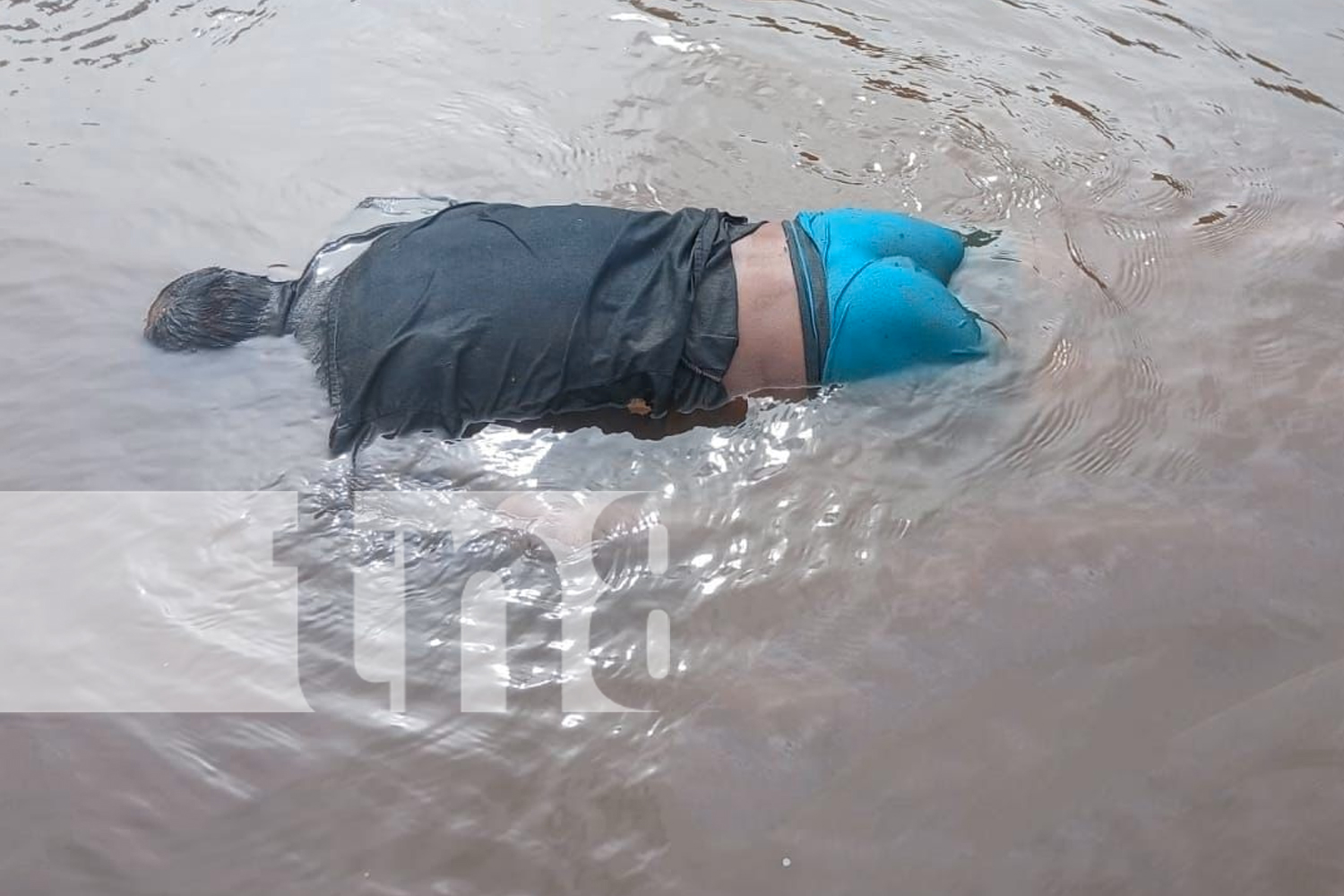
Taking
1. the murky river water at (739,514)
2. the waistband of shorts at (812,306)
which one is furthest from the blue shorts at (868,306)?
the murky river water at (739,514)

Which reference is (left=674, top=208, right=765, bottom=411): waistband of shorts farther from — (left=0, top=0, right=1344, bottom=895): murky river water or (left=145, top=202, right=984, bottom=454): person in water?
(left=0, top=0, right=1344, bottom=895): murky river water

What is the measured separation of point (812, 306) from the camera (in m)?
2.76

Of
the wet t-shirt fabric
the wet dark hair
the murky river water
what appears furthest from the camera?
the wet dark hair

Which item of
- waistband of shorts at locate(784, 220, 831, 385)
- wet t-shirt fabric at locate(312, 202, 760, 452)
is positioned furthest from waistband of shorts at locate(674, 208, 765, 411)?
waistband of shorts at locate(784, 220, 831, 385)

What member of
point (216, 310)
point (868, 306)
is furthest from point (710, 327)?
point (216, 310)

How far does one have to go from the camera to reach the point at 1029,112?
407cm

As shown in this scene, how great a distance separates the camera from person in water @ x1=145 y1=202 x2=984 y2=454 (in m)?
2.64

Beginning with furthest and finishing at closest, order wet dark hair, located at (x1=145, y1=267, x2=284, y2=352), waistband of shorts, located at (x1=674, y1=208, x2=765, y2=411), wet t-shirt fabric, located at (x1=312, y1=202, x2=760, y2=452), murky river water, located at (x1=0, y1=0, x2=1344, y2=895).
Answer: wet dark hair, located at (x1=145, y1=267, x2=284, y2=352) → waistband of shorts, located at (x1=674, y1=208, x2=765, y2=411) → wet t-shirt fabric, located at (x1=312, y1=202, x2=760, y2=452) → murky river water, located at (x1=0, y1=0, x2=1344, y2=895)

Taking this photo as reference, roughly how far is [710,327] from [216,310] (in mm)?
1335

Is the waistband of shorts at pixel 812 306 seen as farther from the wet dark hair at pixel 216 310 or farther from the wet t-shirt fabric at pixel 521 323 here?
the wet dark hair at pixel 216 310

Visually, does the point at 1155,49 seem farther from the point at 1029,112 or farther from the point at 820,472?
the point at 820,472

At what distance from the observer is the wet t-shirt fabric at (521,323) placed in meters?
2.63

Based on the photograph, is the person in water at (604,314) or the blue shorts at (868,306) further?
the blue shorts at (868,306)

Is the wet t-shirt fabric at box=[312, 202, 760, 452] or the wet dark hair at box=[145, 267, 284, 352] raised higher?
the wet t-shirt fabric at box=[312, 202, 760, 452]
